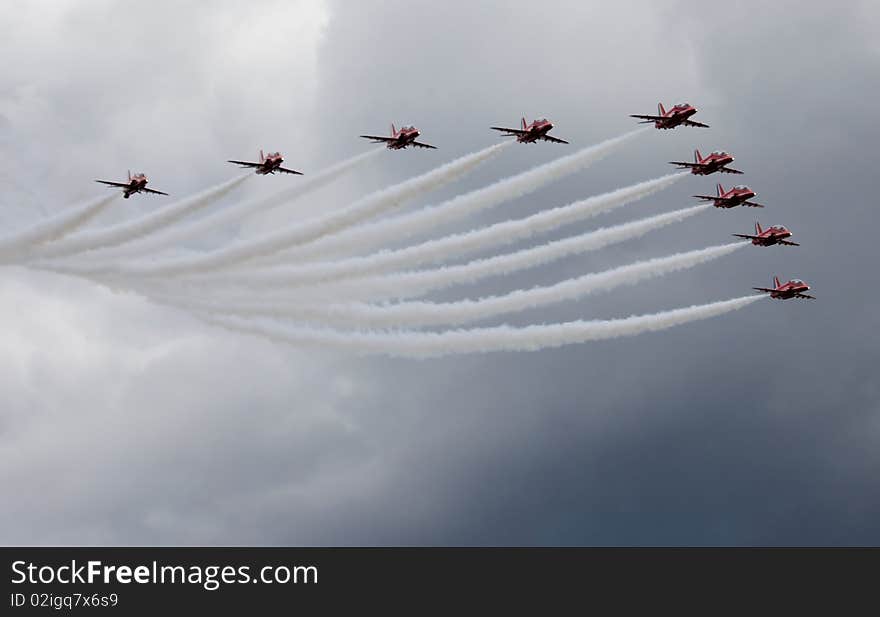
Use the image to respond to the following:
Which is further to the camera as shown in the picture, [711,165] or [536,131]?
[711,165]

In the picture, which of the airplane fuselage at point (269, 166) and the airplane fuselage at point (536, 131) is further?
the airplane fuselage at point (269, 166)

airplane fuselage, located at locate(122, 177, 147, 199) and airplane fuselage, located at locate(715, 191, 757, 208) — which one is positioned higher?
airplane fuselage, located at locate(122, 177, 147, 199)

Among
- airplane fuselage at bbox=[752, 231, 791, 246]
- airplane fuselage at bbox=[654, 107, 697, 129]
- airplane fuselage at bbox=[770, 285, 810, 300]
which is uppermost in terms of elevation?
airplane fuselage at bbox=[654, 107, 697, 129]

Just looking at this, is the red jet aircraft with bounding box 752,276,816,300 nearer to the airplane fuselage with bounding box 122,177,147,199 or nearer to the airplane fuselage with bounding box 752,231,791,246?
the airplane fuselage with bounding box 752,231,791,246

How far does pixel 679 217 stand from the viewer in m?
109

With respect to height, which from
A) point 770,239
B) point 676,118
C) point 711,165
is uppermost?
point 676,118

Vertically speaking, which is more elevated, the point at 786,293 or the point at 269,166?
the point at 269,166

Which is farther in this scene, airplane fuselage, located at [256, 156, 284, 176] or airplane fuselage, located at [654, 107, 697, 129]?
airplane fuselage, located at [256, 156, 284, 176]

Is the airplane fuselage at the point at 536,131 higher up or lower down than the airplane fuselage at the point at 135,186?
lower down

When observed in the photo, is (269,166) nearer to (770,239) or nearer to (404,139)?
(404,139)

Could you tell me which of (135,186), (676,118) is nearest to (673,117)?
(676,118)

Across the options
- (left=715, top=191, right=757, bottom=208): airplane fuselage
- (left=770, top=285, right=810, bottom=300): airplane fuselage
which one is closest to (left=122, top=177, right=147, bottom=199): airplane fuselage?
(left=715, top=191, right=757, bottom=208): airplane fuselage

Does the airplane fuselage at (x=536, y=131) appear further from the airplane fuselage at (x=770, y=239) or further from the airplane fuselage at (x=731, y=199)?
the airplane fuselage at (x=770, y=239)

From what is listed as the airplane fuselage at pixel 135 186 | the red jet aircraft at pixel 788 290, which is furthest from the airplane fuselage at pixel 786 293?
the airplane fuselage at pixel 135 186
